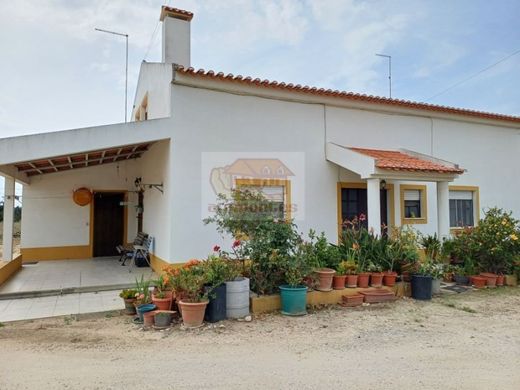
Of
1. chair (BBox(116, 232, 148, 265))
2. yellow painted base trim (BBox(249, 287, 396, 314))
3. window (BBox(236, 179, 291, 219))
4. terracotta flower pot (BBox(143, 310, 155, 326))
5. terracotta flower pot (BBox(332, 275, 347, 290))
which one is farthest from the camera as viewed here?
chair (BBox(116, 232, 148, 265))

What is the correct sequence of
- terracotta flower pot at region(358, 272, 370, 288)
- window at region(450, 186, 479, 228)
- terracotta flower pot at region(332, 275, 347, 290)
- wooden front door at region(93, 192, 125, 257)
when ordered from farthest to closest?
wooden front door at region(93, 192, 125, 257) < window at region(450, 186, 479, 228) < terracotta flower pot at region(358, 272, 370, 288) < terracotta flower pot at region(332, 275, 347, 290)

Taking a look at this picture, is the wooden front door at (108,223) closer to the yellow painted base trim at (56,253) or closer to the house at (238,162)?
the house at (238,162)

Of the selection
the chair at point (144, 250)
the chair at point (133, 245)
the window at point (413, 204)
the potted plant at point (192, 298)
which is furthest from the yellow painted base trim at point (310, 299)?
the chair at point (133, 245)

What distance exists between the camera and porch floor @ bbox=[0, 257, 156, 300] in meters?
8.30

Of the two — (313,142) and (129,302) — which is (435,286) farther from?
(129,302)

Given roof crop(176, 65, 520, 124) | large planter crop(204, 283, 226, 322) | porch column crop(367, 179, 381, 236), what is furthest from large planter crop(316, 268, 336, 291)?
roof crop(176, 65, 520, 124)

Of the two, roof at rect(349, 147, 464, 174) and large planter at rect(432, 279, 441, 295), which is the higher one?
roof at rect(349, 147, 464, 174)

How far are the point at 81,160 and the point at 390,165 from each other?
9622mm

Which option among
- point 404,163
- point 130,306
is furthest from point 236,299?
point 404,163

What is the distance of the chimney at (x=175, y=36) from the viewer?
36.5 ft

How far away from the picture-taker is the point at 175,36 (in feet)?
36.9

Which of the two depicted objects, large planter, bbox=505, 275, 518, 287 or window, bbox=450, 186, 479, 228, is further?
window, bbox=450, 186, 479, 228

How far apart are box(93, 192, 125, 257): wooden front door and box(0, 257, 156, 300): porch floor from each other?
53.0 inches

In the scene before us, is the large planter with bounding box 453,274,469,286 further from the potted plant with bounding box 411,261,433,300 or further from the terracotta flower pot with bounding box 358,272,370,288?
the terracotta flower pot with bounding box 358,272,370,288
